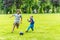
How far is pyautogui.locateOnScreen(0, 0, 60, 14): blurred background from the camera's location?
6194cm

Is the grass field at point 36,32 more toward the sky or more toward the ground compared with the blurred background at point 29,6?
more toward the sky

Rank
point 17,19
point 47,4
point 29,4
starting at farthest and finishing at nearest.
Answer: point 47,4 → point 29,4 → point 17,19

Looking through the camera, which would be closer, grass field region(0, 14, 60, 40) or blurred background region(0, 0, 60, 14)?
grass field region(0, 14, 60, 40)

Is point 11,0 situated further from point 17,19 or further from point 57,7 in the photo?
point 17,19

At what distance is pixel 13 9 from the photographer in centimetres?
6188

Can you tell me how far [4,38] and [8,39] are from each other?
51 cm

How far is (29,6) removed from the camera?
61.8m

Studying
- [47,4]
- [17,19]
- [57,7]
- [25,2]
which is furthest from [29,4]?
[17,19]

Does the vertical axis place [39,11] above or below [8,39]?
below

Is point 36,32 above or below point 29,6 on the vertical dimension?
above

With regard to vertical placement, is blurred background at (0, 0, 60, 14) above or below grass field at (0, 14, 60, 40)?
below

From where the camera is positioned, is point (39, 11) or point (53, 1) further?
point (53, 1)

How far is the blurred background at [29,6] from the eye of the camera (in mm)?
61938

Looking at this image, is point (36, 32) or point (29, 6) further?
point (29, 6)
